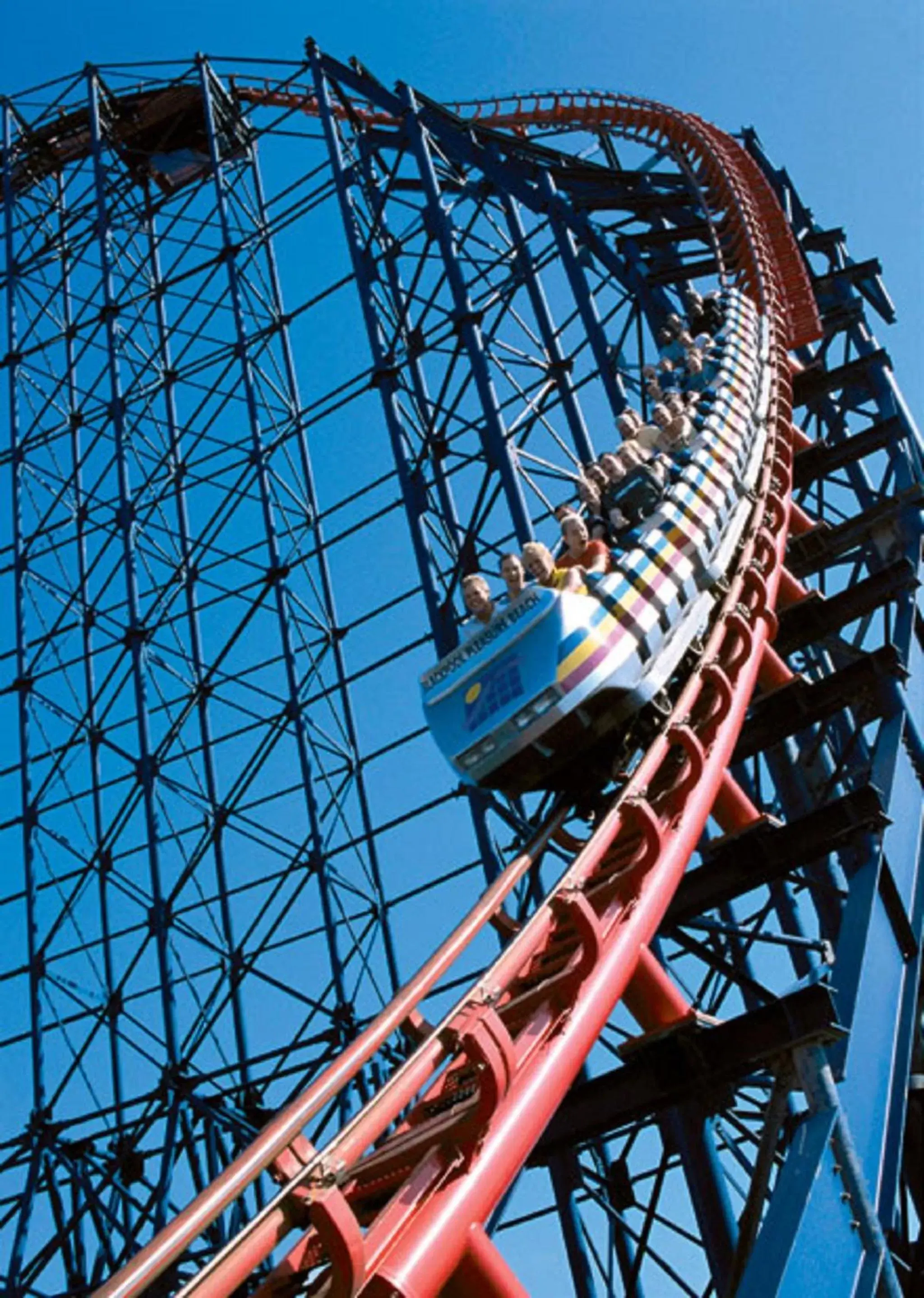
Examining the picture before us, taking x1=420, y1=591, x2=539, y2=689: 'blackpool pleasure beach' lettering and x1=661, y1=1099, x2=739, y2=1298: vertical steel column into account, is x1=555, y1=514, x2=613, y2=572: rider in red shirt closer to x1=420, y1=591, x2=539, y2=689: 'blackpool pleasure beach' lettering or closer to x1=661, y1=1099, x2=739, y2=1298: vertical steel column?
x1=420, y1=591, x2=539, y2=689: 'blackpool pleasure beach' lettering

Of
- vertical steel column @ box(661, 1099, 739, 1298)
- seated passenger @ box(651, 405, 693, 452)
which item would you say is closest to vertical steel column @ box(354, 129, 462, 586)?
seated passenger @ box(651, 405, 693, 452)

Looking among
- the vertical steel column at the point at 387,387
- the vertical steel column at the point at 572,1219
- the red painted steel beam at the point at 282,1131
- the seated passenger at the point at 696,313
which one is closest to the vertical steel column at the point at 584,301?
the seated passenger at the point at 696,313

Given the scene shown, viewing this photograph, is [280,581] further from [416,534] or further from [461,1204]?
[461,1204]

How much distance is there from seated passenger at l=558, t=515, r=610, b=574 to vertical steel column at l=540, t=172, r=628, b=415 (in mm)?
4311

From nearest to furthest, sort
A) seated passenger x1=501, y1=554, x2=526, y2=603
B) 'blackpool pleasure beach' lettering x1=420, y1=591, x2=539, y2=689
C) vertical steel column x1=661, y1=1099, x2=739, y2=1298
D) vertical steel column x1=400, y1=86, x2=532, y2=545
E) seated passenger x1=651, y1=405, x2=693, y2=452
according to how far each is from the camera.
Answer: vertical steel column x1=661, y1=1099, x2=739, y2=1298 < 'blackpool pleasure beach' lettering x1=420, y1=591, x2=539, y2=689 < seated passenger x1=501, y1=554, x2=526, y2=603 < seated passenger x1=651, y1=405, x2=693, y2=452 < vertical steel column x1=400, y1=86, x2=532, y2=545

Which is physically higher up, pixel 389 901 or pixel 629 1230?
pixel 389 901

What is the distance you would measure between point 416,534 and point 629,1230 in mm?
5268

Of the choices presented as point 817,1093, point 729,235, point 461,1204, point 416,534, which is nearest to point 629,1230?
point 817,1093

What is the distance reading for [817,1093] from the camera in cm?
437

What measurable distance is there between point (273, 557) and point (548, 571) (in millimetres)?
7350

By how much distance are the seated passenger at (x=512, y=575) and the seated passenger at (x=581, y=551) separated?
0.18 meters

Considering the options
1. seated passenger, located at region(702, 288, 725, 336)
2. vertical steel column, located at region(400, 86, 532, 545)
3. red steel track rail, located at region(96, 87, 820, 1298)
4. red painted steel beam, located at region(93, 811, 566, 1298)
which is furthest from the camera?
seated passenger, located at region(702, 288, 725, 336)

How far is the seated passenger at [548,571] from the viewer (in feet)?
18.9

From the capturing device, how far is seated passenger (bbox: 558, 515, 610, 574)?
604 centimetres
